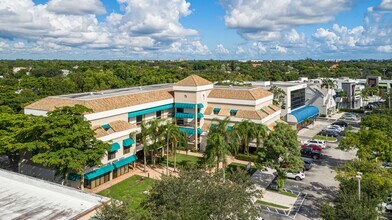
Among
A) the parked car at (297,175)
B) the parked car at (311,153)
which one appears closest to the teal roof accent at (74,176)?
the parked car at (297,175)

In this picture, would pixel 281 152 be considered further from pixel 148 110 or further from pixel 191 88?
pixel 148 110

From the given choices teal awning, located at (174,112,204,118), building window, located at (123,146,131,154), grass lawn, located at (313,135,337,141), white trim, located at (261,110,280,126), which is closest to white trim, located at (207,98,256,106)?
white trim, located at (261,110,280,126)

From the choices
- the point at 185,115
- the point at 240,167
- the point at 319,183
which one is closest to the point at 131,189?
the point at 240,167

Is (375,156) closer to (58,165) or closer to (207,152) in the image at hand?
(207,152)

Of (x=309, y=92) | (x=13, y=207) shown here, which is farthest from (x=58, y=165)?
(x=309, y=92)

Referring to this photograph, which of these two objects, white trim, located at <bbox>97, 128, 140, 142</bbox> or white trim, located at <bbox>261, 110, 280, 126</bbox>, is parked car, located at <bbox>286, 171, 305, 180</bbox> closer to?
white trim, located at <bbox>261, 110, 280, 126</bbox>

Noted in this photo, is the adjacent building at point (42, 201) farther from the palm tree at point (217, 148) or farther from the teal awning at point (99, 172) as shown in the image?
the palm tree at point (217, 148)

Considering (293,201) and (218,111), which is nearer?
(293,201)
